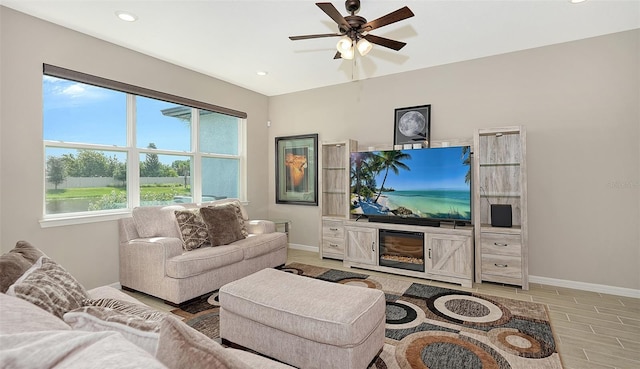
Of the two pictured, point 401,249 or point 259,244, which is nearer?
→ point 259,244

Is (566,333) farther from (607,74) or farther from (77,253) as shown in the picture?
(77,253)

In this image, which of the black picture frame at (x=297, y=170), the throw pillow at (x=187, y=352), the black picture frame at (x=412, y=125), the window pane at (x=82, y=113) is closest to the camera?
the throw pillow at (x=187, y=352)

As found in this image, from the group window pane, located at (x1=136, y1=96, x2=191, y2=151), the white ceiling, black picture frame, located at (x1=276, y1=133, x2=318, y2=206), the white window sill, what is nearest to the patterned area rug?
the white window sill

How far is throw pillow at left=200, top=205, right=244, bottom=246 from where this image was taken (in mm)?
3604

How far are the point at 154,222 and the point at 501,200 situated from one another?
4070 millimetres

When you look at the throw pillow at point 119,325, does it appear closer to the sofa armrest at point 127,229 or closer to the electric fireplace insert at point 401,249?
the sofa armrest at point 127,229

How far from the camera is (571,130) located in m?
3.48

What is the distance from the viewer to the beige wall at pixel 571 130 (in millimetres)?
3264

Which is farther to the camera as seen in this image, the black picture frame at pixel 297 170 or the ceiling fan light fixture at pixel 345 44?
the black picture frame at pixel 297 170

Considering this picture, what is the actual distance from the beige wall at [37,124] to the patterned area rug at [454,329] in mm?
1254

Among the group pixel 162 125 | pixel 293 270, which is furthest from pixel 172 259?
pixel 162 125

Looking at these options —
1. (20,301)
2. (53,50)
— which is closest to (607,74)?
(20,301)

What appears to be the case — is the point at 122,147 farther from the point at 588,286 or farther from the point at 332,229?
the point at 588,286

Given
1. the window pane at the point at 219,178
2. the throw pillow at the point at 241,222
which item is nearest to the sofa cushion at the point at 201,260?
the throw pillow at the point at 241,222
